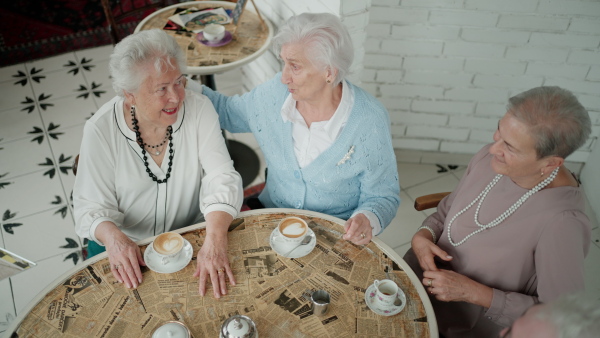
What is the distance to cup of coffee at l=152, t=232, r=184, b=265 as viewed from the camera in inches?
59.7

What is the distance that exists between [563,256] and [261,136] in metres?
1.21

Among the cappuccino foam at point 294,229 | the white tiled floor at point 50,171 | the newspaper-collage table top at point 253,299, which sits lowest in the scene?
the white tiled floor at point 50,171

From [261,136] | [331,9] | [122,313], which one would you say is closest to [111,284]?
[122,313]

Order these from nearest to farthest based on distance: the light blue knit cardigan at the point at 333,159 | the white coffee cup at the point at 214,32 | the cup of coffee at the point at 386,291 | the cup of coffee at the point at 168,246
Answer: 1. the cup of coffee at the point at 386,291
2. the cup of coffee at the point at 168,246
3. the light blue knit cardigan at the point at 333,159
4. the white coffee cup at the point at 214,32

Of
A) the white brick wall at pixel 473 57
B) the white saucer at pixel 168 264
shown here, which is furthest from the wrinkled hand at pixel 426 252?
the white brick wall at pixel 473 57

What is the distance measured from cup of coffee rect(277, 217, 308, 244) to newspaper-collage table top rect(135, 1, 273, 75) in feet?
4.11

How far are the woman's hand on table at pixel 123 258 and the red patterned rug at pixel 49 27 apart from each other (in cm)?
361

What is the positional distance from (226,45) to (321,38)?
1246mm

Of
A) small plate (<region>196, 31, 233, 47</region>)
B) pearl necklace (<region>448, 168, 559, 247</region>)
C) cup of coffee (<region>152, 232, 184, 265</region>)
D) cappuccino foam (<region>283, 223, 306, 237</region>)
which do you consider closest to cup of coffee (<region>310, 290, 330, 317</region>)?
cappuccino foam (<region>283, 223, 306, 237</region>)

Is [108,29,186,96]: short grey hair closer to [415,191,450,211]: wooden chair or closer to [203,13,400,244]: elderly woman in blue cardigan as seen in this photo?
[203,13,400,244]: elderly woman in blue cardigan

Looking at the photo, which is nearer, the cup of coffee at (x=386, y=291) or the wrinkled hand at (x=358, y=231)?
the cup of coffee at (x=386, y=291)

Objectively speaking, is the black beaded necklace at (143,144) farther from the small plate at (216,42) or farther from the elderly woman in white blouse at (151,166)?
the small plate at (216,42)

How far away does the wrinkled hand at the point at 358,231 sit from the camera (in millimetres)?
1652

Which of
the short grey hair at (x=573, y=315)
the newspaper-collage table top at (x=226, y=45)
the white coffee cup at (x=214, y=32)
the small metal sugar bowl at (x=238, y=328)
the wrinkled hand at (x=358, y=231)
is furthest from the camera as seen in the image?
the white coffee cup at (x=214, y=32)
